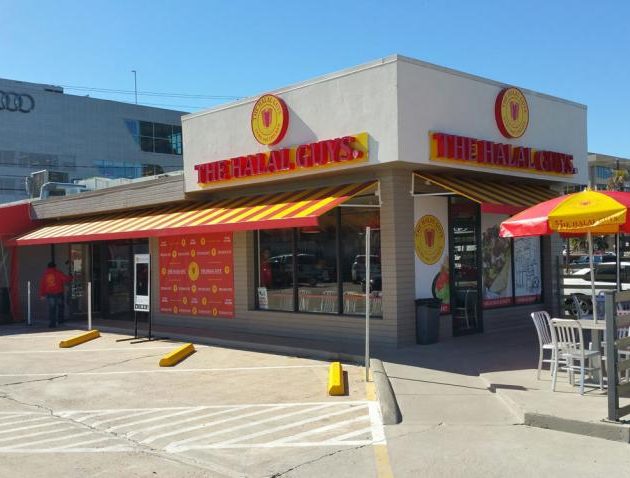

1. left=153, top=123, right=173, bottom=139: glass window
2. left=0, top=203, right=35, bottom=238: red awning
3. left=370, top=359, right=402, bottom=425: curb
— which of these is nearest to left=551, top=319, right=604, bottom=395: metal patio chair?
left=370, top=359, right=402, bottom=425: curb

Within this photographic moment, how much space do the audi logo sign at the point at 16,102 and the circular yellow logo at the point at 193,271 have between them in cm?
4653

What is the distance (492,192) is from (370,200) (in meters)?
2.60

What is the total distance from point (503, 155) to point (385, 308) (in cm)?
427

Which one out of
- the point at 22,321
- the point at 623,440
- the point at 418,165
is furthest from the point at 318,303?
the point at 22,321

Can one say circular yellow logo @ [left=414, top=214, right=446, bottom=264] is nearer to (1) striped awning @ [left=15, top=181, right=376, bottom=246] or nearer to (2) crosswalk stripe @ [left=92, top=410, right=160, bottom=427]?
(1) striped awning @ [left=15, top=181, right=376, bottom=246]

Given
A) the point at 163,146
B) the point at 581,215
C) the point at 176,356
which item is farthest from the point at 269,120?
the point at 163,146

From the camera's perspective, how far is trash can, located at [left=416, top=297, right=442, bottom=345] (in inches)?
475

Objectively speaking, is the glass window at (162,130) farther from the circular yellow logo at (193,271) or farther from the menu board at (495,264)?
the menu board at (495,264)

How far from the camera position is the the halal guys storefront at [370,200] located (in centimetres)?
1192

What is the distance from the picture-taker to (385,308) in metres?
12.1

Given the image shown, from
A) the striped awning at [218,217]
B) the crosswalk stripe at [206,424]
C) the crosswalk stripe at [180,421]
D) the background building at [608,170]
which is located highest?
the background building at [608,170]

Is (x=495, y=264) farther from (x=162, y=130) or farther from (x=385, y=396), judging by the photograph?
(x=162, y=130)

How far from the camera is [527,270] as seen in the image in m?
15.4

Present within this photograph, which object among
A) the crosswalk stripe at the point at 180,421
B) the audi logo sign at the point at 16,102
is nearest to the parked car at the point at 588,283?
the crosswalk stripe at the point at 180,421
